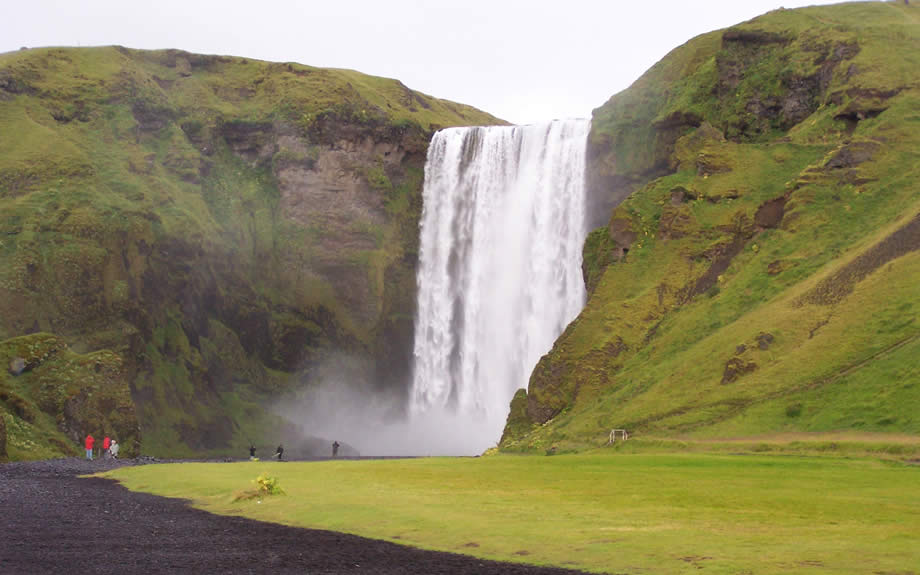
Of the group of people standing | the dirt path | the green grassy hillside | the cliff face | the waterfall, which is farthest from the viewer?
the cliff face

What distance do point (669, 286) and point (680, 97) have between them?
2161 centimetres

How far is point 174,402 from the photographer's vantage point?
3391 inches

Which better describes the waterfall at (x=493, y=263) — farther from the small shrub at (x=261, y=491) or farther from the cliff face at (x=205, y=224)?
the small shrub at (x=261, y=491)

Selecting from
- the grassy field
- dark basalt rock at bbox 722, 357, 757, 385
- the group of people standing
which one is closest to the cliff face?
the group of people standing

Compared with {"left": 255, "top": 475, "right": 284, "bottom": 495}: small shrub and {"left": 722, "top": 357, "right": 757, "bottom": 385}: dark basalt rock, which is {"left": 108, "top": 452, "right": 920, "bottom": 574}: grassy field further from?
{"left": 722, "top": 357, "right": 757, "bottom": 385}: dark basalt rock

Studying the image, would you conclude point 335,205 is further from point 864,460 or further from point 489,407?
point 864,460

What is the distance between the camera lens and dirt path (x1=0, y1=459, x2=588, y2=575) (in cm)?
2017

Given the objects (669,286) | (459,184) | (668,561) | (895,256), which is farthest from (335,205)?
(668,561)

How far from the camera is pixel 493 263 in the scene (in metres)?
93.8

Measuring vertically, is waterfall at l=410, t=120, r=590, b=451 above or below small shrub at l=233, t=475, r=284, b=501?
above

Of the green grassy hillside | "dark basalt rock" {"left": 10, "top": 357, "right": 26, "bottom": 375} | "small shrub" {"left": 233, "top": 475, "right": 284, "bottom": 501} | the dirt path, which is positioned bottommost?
the dirt path

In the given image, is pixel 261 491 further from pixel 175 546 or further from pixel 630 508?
pixel 630 508

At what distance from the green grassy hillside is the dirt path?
26.6 m

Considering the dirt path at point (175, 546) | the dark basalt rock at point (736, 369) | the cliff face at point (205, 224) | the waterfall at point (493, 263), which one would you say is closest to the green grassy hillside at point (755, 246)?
the dark basalt rock at point (736, 369)
